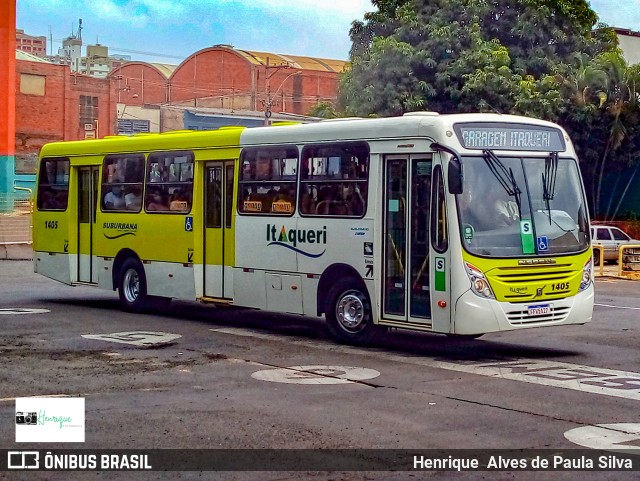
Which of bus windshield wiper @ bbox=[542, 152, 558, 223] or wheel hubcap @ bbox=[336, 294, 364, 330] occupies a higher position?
bus windshield wiper @ bbox=[542, 152, 558, 223]

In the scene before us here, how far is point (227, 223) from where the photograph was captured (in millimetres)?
17500

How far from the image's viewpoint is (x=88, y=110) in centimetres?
7375

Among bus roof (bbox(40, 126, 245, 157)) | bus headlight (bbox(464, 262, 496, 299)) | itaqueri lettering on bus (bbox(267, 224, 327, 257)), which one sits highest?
bus roof (bbox(40, 126, 245, 157))

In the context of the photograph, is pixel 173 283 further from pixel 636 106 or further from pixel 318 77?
pixel 318 77

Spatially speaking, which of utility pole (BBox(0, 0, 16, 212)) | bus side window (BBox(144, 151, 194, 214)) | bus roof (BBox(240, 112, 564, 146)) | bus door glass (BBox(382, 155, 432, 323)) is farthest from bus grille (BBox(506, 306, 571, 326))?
utility pole (BBox(0, 0, 16, 212))

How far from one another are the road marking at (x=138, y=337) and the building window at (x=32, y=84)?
56184mm

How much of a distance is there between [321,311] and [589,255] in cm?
381

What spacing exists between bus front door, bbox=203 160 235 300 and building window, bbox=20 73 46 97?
54.5m

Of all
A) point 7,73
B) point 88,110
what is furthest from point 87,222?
point 88,110

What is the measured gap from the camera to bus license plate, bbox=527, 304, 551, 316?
13797 mm

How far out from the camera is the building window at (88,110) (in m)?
73.1

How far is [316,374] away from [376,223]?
296 cm

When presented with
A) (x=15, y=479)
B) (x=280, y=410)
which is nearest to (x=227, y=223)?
(x=280, y=410)

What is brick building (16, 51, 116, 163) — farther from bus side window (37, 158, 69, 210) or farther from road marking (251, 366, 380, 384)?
road marking (251, 366, 380, 384)
